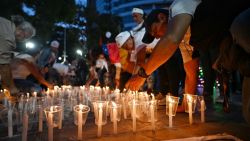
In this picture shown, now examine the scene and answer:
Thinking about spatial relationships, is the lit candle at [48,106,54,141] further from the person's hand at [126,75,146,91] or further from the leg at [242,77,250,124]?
the leg at [242,77,250,124]

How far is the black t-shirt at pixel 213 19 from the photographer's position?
2945 millimetres

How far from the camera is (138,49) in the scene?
6254 mm

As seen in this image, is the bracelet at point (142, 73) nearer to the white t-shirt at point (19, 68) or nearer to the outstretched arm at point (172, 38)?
the outstretched arm at point (172, 38)

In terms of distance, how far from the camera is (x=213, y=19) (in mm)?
2969

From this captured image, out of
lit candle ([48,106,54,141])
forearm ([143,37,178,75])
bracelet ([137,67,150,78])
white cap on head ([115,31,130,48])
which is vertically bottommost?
lit candle ([48,106,54,141])

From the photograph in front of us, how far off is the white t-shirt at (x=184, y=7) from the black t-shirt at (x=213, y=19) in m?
0.05

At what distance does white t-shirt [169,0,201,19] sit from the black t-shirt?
5 centimetres

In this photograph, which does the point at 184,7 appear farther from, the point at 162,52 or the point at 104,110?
the point at 104,110

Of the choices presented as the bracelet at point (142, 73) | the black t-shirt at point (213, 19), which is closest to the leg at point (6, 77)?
the bracelet at point (142, 73)

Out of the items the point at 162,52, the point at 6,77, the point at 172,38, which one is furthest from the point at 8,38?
the point at 172,38

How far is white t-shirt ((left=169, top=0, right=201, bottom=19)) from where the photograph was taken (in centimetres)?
308

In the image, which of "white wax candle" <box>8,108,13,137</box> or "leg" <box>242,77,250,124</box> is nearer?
"leg" <box>242,77,250,124</box>

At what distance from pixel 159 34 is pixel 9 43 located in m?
2.59

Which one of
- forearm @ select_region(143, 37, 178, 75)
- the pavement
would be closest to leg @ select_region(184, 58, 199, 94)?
the pavement
